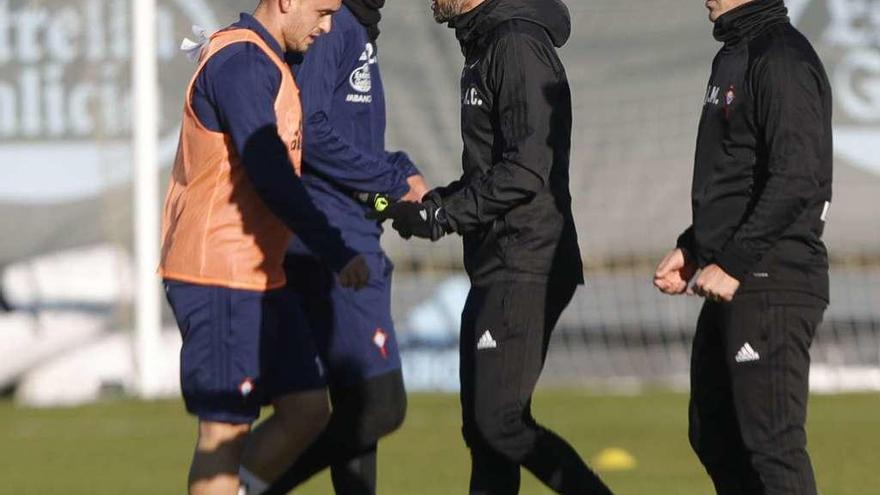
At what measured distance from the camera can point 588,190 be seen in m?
14.4

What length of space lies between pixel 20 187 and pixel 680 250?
9.22 meters

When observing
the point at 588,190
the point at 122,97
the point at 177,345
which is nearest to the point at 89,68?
the point at 122,97

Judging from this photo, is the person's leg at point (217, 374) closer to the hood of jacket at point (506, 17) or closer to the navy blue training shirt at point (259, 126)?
the navy blue training shirt at point (259, 126)

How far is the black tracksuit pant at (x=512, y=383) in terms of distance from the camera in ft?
21.6

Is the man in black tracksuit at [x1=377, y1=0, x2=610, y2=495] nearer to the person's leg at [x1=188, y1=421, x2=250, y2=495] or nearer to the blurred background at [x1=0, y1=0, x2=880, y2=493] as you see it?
the person's leg at [x1=188, y1=421, x2=250, y2=495]

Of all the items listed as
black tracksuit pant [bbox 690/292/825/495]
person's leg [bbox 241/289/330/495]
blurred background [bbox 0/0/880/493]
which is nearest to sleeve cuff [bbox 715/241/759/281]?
black tracksuit pant [bbox 690/292/825/495]

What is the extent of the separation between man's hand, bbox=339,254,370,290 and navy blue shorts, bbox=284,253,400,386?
1136mm

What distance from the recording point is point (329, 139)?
718cm

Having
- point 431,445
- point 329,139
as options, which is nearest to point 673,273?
point 329,139

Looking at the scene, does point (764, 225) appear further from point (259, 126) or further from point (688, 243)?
point (259, 126)

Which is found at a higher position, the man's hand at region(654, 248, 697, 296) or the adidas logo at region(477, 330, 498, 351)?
the man's hand at region(654, 248, 697, 296)

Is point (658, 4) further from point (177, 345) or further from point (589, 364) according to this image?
point (177, 345)

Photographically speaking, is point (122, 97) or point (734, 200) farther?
point (122, 97)

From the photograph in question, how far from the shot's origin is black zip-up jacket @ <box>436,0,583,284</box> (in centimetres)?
648
